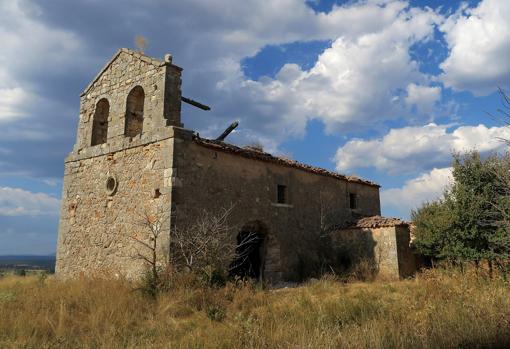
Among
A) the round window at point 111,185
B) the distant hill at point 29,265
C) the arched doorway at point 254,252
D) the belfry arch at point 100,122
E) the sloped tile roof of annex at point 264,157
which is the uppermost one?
the belfry arch at point 100,122

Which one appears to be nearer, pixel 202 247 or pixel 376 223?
pixel 202 247

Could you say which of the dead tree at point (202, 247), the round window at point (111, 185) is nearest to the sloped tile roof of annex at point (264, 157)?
the dead tree at point (202, 247)

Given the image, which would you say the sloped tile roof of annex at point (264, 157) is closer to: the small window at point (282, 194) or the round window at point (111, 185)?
the small window at point (282, 194)

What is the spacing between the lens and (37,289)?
10.3m

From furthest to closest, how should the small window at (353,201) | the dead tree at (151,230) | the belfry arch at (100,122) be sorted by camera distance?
the small window at (353,201), the belfry arch at (100,122), the dead tree at (151,230)

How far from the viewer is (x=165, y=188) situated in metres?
11.2

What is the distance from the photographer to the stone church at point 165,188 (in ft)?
38.2

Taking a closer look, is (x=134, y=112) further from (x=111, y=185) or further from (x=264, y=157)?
(x=264, y=157)

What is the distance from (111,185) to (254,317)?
23.6 feet

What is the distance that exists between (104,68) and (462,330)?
12.7m

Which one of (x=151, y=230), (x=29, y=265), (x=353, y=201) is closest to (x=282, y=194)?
→ (x=353, y=201)

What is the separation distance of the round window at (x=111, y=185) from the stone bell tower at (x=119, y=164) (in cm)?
3

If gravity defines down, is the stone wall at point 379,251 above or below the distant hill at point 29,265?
above

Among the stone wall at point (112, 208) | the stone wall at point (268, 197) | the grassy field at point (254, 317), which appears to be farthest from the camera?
the stone wall at point (268, 197)
